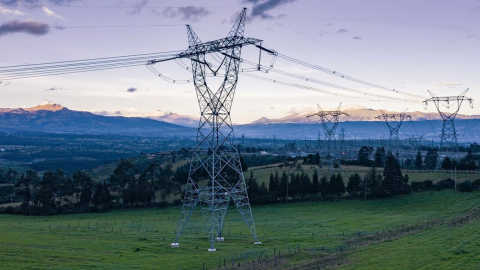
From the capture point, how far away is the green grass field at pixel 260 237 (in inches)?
1528

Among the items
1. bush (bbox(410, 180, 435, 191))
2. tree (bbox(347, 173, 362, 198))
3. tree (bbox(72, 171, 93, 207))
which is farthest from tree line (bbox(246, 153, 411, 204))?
tree (bbox(72, 171, 93, 207))

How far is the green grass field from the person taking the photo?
127ft

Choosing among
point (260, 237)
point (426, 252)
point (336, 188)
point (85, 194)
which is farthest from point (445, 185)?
point (85, 194)

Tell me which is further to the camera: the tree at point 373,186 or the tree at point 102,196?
the tree at point 102,196

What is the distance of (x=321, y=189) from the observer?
3625 inches

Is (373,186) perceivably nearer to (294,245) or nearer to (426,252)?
(294,245)

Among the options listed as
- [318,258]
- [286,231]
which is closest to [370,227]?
[286,231]

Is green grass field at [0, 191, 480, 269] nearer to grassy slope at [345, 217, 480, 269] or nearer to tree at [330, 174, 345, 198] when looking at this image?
grassy slope at [345, 217, 480, 269]

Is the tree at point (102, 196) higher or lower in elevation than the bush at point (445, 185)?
lower

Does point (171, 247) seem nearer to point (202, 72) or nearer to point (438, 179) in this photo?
point (202, 72)

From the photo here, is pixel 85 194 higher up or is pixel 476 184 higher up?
pixel 476 184

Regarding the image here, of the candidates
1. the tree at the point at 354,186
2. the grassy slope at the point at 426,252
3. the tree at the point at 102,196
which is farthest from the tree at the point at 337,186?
the tree at the point at 102,196

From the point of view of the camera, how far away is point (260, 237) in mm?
52844

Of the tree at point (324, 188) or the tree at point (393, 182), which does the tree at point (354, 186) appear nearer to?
the tree at point (324, 188)
